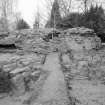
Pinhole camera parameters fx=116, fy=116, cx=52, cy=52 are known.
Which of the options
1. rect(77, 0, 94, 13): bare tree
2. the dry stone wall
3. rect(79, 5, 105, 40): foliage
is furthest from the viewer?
rect(77, 0, 94, 13): bare tree

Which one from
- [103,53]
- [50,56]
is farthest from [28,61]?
[103,53]

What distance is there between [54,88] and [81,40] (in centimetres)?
482

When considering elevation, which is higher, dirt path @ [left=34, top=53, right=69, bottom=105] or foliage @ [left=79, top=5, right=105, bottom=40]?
foliage @ [left=79, top=5, right=105, bottom=40]

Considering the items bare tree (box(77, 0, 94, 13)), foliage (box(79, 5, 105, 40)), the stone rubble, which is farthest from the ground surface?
bare tree (box(77, 0, 94, 13))

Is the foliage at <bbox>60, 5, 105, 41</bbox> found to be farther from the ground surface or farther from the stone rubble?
the ground surface

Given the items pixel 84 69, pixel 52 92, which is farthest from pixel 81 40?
pixel 52 92

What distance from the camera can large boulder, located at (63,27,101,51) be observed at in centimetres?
734

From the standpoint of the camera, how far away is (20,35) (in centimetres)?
866

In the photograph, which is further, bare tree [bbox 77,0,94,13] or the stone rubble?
bare tree [bbox 77,0,94,13]

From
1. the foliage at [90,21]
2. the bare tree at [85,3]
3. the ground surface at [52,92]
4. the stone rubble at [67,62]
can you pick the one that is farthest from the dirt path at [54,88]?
the bare tree at [85,3]

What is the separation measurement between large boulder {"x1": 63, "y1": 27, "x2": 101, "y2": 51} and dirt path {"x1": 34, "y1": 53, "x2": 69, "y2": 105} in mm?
2351

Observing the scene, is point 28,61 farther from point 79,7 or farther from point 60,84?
point 79,7

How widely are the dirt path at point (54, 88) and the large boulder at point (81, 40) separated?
2.35 metres

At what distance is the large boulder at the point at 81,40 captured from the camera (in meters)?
7.34
